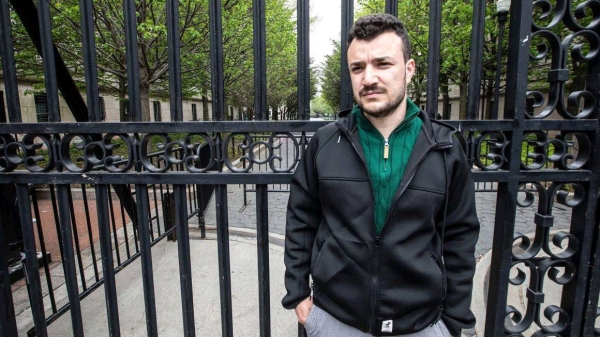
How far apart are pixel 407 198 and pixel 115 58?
533 inches

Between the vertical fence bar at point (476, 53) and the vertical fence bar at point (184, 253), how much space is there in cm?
170

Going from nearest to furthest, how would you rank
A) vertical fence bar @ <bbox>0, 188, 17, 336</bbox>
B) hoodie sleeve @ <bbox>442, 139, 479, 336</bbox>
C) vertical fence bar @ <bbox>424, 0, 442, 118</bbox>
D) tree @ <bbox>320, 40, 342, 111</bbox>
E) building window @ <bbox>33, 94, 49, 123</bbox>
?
hoodie sleeve @ <bbox>442, 139, 479, 336</bbox>, vertical fence bar @ <bbox>424, 0, 442, 118</bbox>, vertical fence bar @ <bbox>0, 188, 17, 336</bbox>, building window @ <bbox>33, 94, 49, 123</bbox>, tree @ <bbox>320, 40, 342, 111</bbox>

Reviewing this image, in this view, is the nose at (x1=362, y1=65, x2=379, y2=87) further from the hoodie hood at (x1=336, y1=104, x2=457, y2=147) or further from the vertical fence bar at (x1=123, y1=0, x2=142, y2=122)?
the vertical fence bar at (x1=123, y1=0, x2=142, y2=122)

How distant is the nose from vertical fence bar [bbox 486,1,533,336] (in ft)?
2.87

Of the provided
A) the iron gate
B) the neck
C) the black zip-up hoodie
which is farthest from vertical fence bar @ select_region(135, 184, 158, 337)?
the neck

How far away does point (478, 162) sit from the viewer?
1887 mm

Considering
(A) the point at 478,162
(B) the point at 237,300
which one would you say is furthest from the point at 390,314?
(B) the point at 237,300

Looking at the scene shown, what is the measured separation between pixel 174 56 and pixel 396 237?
1501 mm

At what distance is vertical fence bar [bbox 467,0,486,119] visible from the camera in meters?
1.86

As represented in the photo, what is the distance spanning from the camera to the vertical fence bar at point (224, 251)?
2.05 meters

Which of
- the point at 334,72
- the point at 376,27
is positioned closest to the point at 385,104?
the point at 376,27

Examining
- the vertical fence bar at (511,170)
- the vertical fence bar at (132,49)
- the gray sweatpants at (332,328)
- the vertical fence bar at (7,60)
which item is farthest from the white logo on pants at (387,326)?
the vertical fence bar at (7,60)

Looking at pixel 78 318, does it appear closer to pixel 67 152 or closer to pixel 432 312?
pixel 67 152

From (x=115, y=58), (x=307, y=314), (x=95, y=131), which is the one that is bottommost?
(x=307, y=314)
